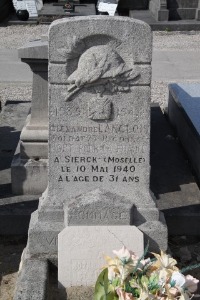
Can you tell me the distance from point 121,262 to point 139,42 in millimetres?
1659

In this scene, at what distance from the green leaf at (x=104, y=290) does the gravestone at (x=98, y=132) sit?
28.3 inches

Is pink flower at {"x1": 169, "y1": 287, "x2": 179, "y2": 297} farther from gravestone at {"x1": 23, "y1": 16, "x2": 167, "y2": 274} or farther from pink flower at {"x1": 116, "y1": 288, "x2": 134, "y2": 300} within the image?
gravestone at {"x1": 23, "y1": 16, "x2": 167, "y2": 274}

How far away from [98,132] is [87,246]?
0.89m

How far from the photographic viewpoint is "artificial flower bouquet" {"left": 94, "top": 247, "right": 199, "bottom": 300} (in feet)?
11.3

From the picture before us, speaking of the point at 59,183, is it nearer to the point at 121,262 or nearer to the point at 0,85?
the point at 121,262

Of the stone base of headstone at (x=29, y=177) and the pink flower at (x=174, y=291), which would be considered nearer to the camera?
the pink flower at (x=174, y=291)

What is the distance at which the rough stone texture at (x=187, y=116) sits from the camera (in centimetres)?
654

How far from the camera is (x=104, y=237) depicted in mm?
4531

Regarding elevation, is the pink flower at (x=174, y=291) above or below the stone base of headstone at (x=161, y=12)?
above

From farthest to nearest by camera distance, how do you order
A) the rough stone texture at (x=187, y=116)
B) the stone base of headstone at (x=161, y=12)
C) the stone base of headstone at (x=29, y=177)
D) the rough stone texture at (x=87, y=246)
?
1. the stone base of headstone at (x=161, y=12)
2. the rough stone texture at (x=187, y=116)
3. the stone base of headstone at (x=29, y=177)
4. the rough stone texture at (x=87, y=246)

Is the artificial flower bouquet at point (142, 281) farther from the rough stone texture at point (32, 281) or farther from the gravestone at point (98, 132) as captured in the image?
the gravestone at point (98, 132)

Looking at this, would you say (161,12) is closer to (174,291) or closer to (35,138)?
(35,138)

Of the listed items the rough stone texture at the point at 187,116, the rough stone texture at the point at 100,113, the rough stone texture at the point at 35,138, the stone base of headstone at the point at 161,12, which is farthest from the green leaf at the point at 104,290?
the stone base of headstone at the point at 161,12

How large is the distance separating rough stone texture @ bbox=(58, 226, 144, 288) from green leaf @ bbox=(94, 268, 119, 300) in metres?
0.69
